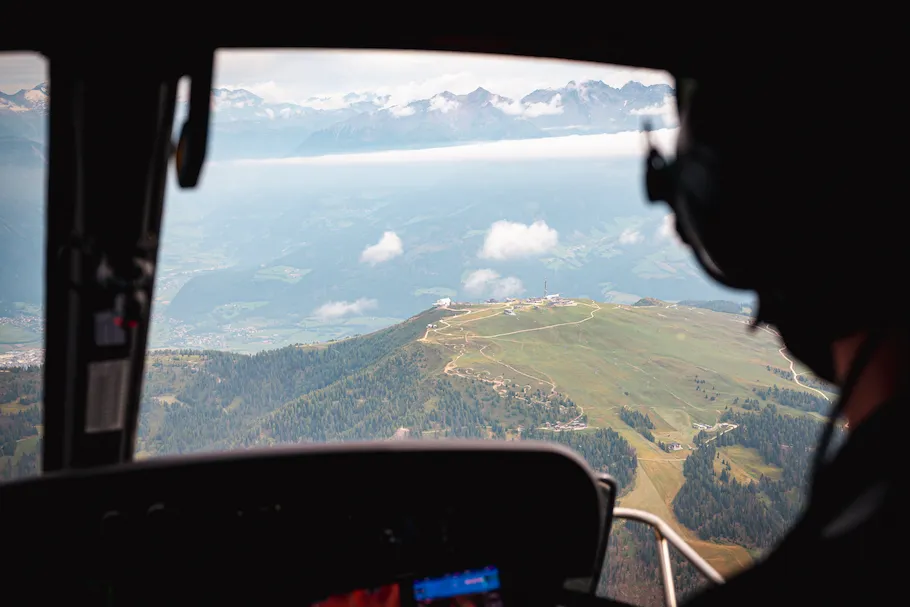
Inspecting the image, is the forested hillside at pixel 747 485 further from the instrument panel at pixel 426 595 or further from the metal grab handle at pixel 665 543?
the instrument panel at pixel 426 595

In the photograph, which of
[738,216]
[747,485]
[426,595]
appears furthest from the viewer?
[747,485]

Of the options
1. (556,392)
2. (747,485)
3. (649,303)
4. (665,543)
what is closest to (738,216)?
(665,543)

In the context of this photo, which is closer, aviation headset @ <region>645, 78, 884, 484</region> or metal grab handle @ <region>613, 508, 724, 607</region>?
aviation headset @ <region>645, 78, 884, 484</region>

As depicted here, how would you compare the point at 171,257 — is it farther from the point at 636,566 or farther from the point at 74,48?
the point at 636,566

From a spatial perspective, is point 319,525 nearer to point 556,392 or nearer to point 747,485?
point 747,485

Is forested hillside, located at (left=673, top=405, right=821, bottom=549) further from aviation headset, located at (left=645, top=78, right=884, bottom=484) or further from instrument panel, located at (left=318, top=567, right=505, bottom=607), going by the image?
aviation headset, located at (left=645, top=78, right=884, bottom=484)

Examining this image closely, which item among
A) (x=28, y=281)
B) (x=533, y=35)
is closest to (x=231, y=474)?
(x=28, y=281)

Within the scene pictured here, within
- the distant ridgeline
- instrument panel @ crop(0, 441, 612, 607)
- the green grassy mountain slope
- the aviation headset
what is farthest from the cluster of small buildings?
the aviation headset

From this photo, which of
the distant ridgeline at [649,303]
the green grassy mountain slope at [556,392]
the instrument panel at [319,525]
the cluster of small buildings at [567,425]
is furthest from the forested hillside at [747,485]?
the distant ridgeline at [649,303]
